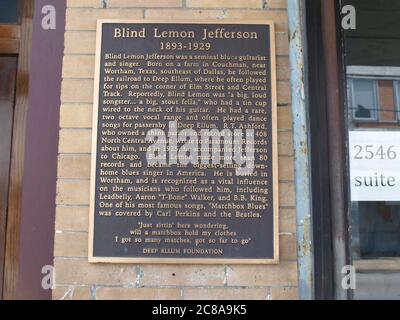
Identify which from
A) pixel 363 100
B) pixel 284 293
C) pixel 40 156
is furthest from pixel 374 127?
pixel 40 156

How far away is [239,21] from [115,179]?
1.32 meters

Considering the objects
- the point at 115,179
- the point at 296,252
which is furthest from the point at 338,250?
the point at 115,179

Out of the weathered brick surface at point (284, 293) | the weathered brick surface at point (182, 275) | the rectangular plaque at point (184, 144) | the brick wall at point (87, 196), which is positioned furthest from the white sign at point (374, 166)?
the weathered brick surface at point (182, 275)

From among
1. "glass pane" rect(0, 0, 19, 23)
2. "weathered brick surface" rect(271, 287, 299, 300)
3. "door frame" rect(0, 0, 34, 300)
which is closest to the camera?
"weathered brick surface" rect(271, 287, 299, 300)

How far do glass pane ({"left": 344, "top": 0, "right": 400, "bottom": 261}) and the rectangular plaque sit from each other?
2.05 ft

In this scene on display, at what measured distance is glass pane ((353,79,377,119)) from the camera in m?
3.57

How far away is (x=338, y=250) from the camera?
320 cm

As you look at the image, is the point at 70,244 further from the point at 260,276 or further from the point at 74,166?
the point at 260,276

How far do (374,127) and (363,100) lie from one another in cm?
20

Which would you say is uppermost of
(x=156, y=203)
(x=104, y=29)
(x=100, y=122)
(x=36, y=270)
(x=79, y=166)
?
(x=104, y=29)

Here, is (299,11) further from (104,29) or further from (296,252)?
(296,252)

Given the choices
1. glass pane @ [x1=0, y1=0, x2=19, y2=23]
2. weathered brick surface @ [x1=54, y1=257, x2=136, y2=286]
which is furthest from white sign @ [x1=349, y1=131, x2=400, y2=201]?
glass pane @ [x1=0, y1=0, x2=19, y2=23]

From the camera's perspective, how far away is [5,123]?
362cm

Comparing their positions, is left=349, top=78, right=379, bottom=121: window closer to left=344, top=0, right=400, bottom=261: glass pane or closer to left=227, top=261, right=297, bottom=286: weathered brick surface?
left=344, top=0, right=400, bottom=261: glass pane
